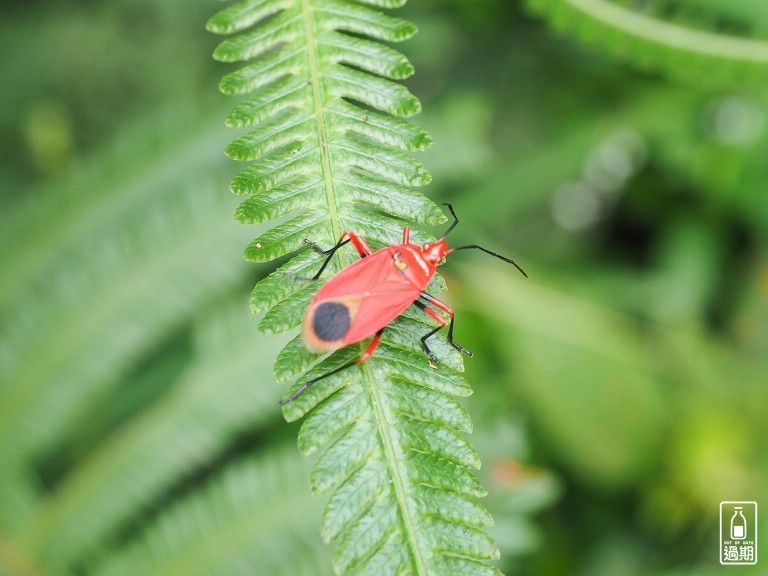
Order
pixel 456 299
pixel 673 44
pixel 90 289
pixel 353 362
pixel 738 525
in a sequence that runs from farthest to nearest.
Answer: pixel 456 299
pixel 738 525
pixel 90 289
pixel 673 44
pixel 353 362

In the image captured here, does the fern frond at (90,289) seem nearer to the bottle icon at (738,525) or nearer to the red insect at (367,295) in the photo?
the red insect at (367,295)

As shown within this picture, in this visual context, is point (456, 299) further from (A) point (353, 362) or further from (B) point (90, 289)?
(A) point (353, 362)

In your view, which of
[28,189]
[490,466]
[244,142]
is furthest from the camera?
[28,189]

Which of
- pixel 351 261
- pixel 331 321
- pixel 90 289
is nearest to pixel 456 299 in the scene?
pixel 90 289

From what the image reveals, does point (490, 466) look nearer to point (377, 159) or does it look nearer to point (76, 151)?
point (377, 159)

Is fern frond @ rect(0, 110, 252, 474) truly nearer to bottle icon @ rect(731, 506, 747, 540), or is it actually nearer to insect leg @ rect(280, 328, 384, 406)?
insect leg @ rect(280, 328, 384, 406)

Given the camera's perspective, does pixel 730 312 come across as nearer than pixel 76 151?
No

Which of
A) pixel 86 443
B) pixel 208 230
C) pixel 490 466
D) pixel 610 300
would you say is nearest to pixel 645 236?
pixel 610 300

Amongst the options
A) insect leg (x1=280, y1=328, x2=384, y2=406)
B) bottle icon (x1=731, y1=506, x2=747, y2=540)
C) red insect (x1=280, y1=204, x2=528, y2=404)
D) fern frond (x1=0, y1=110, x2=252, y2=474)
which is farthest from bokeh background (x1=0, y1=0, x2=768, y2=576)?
insect leg (x1=280, y1=328, x2=384, y2=406)

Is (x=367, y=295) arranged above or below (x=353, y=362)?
above
